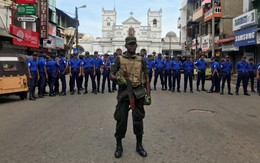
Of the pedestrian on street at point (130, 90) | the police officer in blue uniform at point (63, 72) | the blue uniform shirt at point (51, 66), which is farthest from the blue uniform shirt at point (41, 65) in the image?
the pedestrian on street at point (130, 90)

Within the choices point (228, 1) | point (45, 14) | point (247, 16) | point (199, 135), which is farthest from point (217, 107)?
point (228, 1)

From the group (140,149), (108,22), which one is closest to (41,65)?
(140,149)

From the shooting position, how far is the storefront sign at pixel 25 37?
20.3 m

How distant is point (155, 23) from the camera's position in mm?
96688

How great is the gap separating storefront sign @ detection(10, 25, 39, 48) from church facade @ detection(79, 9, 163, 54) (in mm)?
65483

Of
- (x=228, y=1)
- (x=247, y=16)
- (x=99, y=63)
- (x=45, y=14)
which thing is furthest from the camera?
(x=228, y=1)

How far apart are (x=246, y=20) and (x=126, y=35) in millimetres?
70971

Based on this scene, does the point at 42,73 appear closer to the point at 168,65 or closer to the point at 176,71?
the point at 168,65

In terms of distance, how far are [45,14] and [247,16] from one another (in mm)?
17373

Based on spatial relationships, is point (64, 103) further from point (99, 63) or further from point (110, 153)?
point (110, 153)

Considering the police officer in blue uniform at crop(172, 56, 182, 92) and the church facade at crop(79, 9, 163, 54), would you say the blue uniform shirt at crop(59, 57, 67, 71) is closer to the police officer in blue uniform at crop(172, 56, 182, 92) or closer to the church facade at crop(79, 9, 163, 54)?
the police officer in blue uniform at crop(172, 56, 182, 92)

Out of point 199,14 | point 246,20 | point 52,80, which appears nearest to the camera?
point 52,80

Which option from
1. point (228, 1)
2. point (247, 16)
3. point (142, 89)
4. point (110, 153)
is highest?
point (228, 1)

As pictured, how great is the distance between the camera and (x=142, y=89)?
15.5 feet
